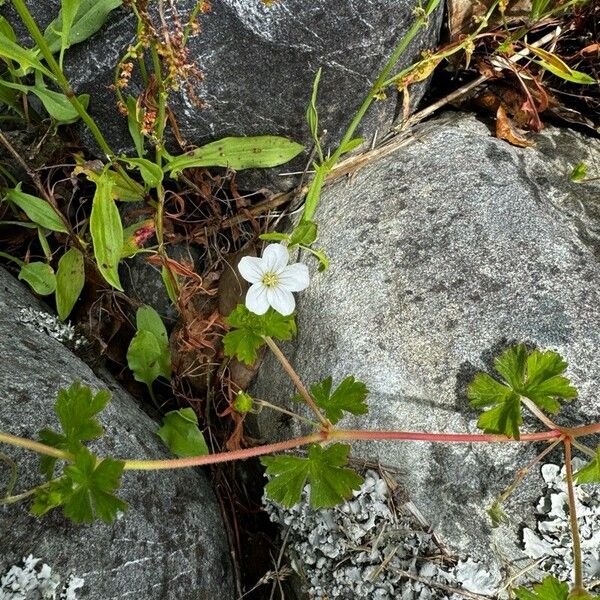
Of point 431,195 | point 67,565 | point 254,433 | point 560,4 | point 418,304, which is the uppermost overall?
point 560,4

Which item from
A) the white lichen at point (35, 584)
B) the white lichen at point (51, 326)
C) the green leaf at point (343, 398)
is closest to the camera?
the white lichen at point (35, 584)

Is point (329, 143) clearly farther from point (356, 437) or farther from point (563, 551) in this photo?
point (563, 551)

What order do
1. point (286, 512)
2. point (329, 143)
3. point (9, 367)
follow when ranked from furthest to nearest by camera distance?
point (329, 143) → point (286, 512) → point (9, 367)

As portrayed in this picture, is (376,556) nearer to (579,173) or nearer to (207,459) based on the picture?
(207,459)

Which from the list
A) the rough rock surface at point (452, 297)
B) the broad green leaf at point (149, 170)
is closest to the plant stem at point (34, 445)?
the rough rock surface at point (452, 297)

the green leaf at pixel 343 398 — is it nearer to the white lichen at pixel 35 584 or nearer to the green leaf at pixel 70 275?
the white lichen at pixel 35 584

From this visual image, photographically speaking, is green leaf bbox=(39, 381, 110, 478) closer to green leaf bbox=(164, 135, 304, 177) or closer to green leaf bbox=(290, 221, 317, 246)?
green leaf bbox=(290, 221, 317, 246)

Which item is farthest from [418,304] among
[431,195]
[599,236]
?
[599,236]
